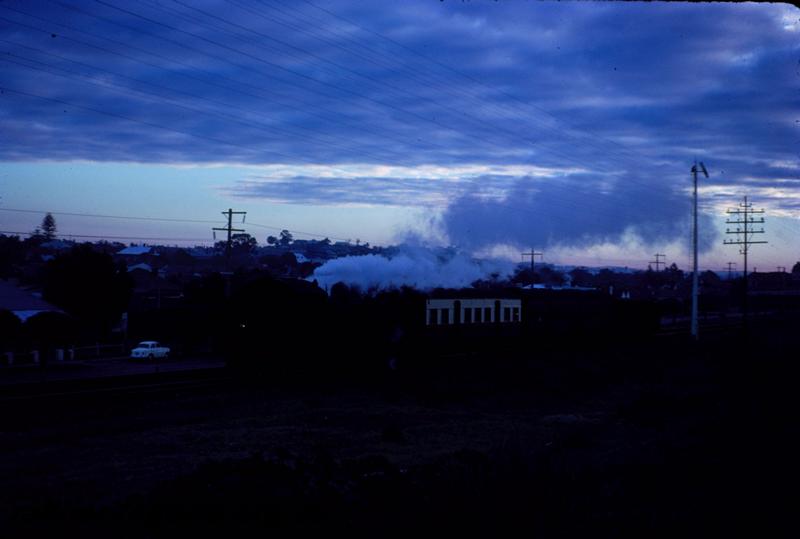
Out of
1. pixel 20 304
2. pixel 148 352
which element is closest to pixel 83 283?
pixel 20 304

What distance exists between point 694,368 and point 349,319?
63.0 ft

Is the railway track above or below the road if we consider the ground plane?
above

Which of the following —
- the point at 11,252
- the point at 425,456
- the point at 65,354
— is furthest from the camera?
the point at 11,252

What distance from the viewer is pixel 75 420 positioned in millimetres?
19828

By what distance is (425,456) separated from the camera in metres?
16.6

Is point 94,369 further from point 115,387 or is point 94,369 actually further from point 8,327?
point 115,387

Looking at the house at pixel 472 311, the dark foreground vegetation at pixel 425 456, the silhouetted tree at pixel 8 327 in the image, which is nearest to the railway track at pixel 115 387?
the dark foreground vegetation at pixel 425 456

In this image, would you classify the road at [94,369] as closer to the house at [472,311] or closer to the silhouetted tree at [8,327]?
the silhouetted tree at [8,327]

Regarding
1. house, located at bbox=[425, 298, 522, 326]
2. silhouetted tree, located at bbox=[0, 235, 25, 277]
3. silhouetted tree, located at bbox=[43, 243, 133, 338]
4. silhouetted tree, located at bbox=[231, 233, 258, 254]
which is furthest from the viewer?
silhouetted tree, located at bbox=[231, 233, 258, 254]

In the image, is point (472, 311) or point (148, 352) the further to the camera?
point (148, 352)

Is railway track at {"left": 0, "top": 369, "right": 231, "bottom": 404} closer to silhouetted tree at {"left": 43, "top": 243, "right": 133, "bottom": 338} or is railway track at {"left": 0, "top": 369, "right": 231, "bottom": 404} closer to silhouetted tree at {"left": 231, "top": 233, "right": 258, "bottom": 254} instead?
silhouetted tree at {"left": 43, "top": 243, "right": 133, "bottom": 338}

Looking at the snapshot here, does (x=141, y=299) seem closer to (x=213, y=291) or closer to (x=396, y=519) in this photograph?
(x=213, y=291)

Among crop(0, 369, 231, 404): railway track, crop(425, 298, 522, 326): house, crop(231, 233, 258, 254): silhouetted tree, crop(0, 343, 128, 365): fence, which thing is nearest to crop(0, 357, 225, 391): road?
crop(0, 343, 128, 365): fence

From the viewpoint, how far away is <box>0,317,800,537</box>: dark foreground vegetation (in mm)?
9492
